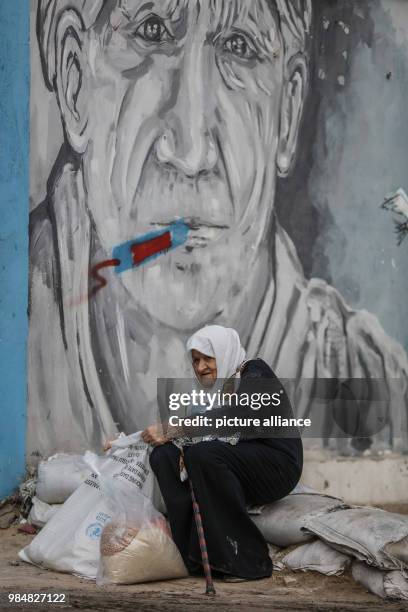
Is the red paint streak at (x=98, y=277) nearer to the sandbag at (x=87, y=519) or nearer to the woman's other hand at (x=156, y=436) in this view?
the sandbag at (x=87, y=519)

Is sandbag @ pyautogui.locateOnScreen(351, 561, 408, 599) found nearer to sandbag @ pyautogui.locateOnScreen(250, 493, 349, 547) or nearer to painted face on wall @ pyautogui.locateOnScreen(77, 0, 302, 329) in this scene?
sandbag @ pyautogui.locateOnScreen(250, 493, 349, 547)

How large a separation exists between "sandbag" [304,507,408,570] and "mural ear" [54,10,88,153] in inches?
100

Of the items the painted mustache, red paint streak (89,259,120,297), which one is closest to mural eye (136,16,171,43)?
the painted mustache

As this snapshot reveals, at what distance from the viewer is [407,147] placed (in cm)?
632

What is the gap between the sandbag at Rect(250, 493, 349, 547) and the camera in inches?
194

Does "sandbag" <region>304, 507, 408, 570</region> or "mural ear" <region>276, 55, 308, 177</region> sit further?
"mural ear" <region>276, 55, 308, 177</region>

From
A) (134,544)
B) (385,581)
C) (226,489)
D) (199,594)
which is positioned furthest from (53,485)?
(385,581)

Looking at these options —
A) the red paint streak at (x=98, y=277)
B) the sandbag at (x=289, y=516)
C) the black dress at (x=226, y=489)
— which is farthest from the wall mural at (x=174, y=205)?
the black dress at (x=226, y=489)

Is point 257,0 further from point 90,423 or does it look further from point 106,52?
point 90,423

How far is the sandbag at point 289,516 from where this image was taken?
493 centimetres

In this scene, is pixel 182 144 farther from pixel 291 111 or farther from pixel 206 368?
pixel 206 368

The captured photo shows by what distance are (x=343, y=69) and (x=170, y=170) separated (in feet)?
3.96

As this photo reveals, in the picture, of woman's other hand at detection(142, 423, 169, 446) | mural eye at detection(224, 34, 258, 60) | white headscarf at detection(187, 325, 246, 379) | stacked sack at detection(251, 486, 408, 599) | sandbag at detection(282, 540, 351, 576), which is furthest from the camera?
mural eye at detection(224, 34, 258, 60)

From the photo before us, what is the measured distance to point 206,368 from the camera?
511 centimetres
